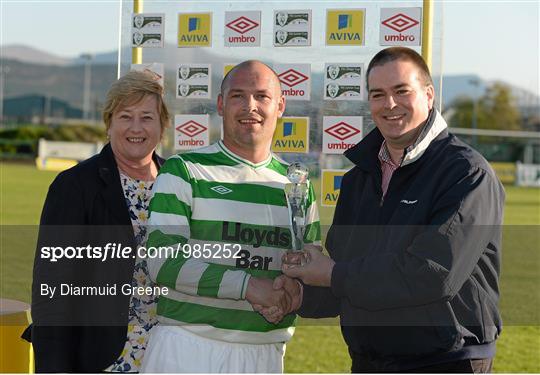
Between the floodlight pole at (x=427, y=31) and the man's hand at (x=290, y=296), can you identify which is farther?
the floodlight pole at (x=427, y=31)

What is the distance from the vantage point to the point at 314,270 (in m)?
3.21

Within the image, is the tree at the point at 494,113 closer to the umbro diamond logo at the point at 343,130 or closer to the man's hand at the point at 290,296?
the umbro diamond logo at the point at 343,130

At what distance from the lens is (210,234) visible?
10.7 feet

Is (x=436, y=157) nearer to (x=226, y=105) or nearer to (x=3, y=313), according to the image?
(x=226, y=105)

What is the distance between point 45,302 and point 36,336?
0.15 meters

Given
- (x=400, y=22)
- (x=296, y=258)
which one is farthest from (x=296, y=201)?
(x=400, y=22)

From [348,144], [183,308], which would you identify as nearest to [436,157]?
[183,308]

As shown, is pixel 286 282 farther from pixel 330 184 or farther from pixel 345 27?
pixel 345 27

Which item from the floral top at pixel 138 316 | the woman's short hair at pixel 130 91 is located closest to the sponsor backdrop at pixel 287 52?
the woman's short hair at pixel 130 91

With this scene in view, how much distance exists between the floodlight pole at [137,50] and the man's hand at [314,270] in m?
2.59

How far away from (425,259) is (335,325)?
19.8ft

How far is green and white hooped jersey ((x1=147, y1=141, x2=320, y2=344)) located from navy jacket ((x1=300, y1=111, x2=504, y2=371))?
0.33 meters

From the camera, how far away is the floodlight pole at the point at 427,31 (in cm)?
502

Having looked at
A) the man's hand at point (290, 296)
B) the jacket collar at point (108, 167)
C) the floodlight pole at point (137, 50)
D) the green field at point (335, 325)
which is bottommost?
the green field at point (335, 325)
